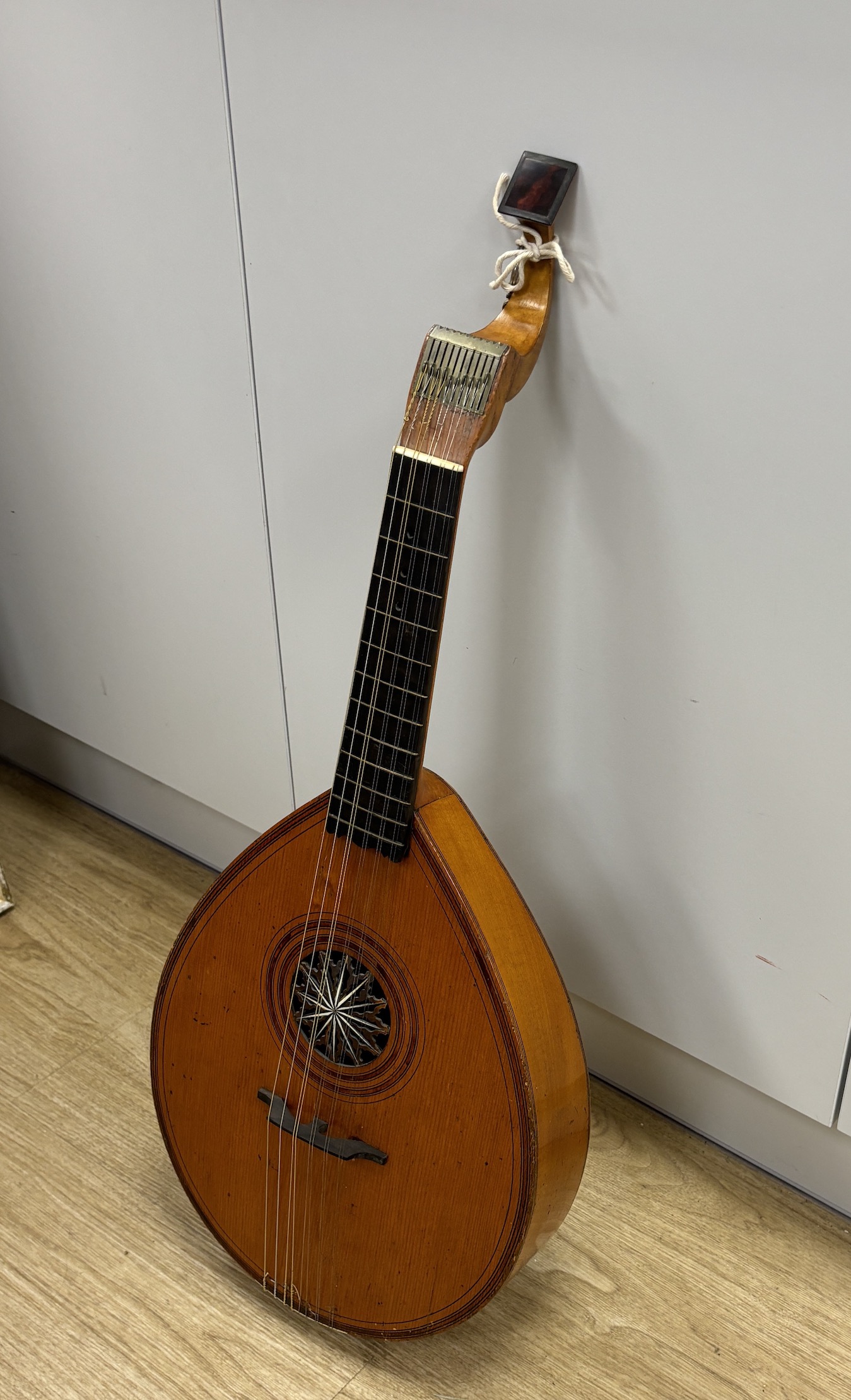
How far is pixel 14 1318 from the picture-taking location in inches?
44.2

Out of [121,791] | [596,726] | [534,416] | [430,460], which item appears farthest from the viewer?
[121,791]

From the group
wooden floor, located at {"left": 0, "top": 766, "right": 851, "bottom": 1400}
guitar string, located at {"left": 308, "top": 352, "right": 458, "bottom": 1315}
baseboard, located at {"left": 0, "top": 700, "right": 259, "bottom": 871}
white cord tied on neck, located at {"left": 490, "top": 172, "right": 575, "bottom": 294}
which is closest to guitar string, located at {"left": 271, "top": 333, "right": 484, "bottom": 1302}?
guitar string, located at {"left": 308, "top": 352, "right": 458, "bottom": 1315}

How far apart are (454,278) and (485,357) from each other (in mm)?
163

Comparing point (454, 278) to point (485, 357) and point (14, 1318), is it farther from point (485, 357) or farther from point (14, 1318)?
point (14, 1318)

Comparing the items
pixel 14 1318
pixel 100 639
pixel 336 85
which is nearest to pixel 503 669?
pixel 336 85

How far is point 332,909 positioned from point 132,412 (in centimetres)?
60

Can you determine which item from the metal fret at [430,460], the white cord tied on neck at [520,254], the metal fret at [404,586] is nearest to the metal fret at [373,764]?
the metal fret at [404,586]

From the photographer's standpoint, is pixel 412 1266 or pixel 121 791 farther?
pixel 121 791

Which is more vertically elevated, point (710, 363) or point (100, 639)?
point (710, 363)

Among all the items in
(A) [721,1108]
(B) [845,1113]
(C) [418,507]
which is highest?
(C) [418,507]

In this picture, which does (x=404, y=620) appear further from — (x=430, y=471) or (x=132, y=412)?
(x=132, y=412)


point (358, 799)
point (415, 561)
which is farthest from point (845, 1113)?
point (415, 561)

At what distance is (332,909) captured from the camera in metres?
1.01

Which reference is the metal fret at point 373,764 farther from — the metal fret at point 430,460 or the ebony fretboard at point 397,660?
the metal fret at point 430,460
